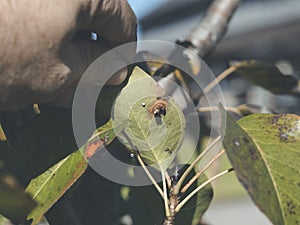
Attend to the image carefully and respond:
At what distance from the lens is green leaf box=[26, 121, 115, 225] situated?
1.82ft

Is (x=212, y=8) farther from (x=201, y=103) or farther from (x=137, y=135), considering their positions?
(x=137, y=135)

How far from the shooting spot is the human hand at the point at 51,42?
17.5 inches

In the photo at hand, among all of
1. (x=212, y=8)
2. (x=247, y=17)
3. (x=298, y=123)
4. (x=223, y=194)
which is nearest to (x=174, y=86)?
(x=298, y=123)

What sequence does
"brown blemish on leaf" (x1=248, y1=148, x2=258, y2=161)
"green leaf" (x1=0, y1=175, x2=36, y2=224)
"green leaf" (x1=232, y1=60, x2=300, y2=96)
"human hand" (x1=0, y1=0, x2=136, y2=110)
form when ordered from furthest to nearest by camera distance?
1. "green leaf" (x1=232, y1=60, x2=300, y2=96)
2. "brown blemish on leaf" (x1=248, y1=148, x2=258, y2=161)
3. "human hand" (x1=0, y1=0, x2=136, y2=110)
4. "green leaf" (x1=0, y1=175, x2=36, y2=224)

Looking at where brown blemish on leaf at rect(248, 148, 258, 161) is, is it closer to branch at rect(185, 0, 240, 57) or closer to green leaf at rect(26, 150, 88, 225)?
green leaf at rect(26, 150, 88, 225)

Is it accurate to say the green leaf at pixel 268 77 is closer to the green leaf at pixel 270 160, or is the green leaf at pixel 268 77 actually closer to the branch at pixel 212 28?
the branch at pixel 212 28

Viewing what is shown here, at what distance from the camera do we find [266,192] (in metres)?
0.52

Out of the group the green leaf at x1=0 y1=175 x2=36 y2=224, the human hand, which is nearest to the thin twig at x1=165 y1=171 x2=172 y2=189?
the human hand

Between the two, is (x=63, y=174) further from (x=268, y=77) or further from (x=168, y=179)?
(x=268, y=77)

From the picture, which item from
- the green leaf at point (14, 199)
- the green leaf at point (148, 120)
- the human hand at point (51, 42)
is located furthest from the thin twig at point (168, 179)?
the green leaf at point (14, 199)

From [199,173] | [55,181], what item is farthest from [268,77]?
[55,181]

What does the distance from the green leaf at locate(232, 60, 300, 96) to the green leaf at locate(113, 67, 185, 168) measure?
291 millimetres

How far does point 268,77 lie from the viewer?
888 millimetres

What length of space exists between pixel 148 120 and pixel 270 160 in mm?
116
